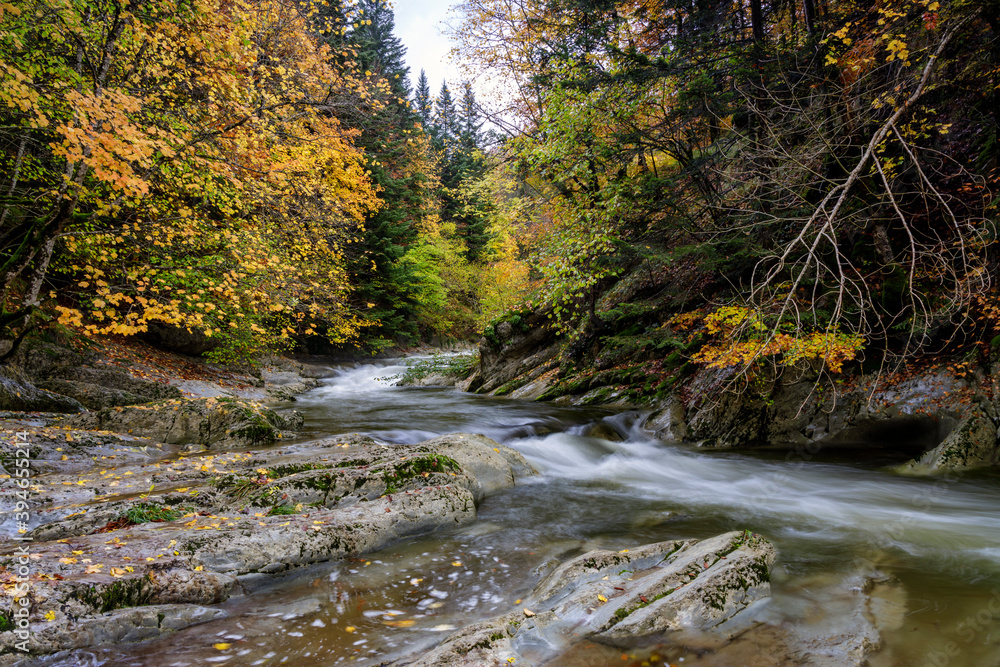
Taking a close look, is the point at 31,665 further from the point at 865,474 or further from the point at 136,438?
the point at 865,474

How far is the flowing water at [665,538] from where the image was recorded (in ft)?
8.95

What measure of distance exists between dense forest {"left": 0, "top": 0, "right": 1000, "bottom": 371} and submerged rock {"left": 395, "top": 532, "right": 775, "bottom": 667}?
6.36 ft

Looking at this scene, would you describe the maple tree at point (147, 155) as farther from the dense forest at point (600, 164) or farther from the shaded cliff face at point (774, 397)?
the shaded cliff face at point (774, 397)

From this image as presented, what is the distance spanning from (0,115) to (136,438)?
190 inches

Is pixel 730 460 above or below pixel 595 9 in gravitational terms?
below

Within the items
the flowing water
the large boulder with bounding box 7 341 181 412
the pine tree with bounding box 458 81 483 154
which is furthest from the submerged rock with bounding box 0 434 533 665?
the pine tree with bounding box 458 81 483 154

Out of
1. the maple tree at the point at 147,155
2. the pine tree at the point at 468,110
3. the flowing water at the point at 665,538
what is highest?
the pine tree at the point at 468,110

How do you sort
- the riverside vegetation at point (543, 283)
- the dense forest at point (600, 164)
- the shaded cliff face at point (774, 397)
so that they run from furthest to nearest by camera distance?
the shaded cliff face at point (774, 397), the dense forest at point (600, 164), the riverside vegetation at point (543, 283)

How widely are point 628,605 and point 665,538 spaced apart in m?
1.95

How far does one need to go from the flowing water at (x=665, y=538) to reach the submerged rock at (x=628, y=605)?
0.14m

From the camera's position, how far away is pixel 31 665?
96.7 inches

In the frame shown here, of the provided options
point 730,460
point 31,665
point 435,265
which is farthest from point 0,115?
point 435,265

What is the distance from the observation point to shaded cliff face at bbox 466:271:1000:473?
6312 millimetres

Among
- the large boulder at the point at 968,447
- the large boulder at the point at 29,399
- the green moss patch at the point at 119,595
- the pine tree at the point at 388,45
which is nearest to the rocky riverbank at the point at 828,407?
the large boulder at the point at 968,447
